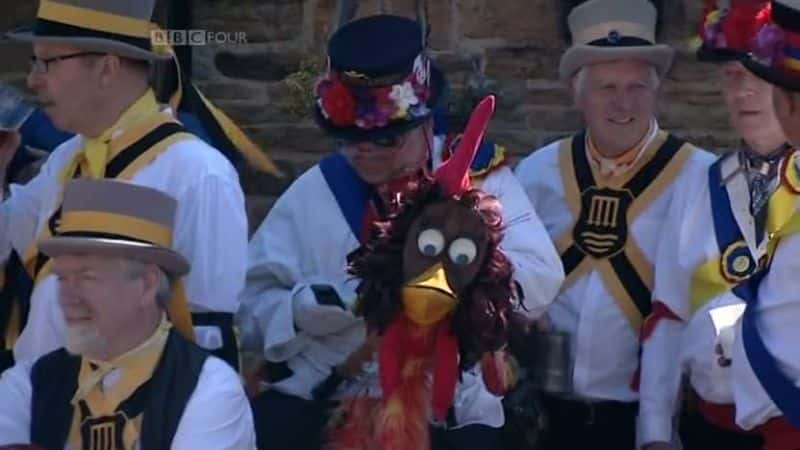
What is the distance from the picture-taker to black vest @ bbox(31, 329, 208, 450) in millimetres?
4238

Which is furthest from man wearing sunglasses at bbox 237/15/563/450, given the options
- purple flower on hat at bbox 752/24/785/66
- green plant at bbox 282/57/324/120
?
green plant at bbox 282/57/324/120

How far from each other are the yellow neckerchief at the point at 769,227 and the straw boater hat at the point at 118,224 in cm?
130

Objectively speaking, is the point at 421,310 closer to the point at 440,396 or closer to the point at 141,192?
the point at 440,396

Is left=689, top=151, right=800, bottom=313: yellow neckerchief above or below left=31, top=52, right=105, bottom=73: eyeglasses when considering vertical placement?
below

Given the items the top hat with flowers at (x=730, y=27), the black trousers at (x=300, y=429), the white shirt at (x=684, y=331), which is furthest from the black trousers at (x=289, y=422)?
the top hat with flowers at (x=730, y=27)

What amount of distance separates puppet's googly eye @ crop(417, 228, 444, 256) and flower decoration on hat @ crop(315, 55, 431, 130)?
1.89 ft

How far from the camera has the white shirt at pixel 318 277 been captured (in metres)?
4.69

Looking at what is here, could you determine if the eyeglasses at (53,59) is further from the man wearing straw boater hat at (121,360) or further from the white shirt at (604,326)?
the white shirt at (604,326)

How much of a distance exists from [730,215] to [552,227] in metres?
0.55

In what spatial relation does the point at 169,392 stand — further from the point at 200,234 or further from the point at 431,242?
the point at 431,242

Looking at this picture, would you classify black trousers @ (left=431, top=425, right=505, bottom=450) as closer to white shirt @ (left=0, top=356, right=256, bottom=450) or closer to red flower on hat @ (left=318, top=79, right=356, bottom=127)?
white shirt @ (left=0, top=356, right=256, bottom=450)

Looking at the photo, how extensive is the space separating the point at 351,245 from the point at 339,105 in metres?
0.38

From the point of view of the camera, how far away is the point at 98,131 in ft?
15.6

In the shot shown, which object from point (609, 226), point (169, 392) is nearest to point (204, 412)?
point (169, 392)
